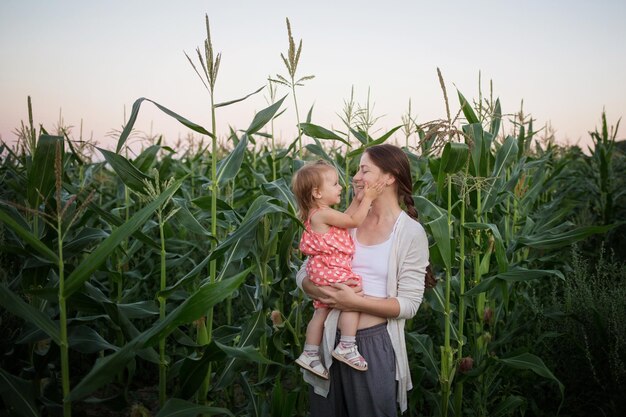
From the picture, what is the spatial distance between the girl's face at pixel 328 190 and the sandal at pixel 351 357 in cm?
76

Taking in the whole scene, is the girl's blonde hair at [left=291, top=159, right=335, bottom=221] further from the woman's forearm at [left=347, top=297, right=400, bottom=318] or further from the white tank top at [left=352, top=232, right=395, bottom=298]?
the woman's forearm at [left=347, top=297, right=400, bottom=318]

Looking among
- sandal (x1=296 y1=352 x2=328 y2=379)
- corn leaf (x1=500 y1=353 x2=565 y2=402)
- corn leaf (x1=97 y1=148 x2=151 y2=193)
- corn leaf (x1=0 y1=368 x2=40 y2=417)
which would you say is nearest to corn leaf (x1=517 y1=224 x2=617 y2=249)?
corn leaf (x1=500 y1=353 x2=565 y2=402)

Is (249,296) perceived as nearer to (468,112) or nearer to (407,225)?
(407,225)

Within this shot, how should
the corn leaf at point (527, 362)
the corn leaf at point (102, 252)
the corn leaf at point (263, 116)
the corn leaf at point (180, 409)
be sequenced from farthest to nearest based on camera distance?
the corn leaf at point (527, 362) < the corn leaf at point (263, 116) < the corn leaf at point (180, 409) < the corn leaf at point (102, 252)

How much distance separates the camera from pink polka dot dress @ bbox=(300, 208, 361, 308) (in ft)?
8.54

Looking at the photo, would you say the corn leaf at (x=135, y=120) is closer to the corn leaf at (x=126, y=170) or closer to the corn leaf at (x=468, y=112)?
the corn leaf at (x=126, y=170)

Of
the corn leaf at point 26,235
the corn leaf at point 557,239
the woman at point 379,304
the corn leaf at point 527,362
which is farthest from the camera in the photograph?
the corn leaf at point 527,362

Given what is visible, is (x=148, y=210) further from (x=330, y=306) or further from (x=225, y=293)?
(x=330, y=306)

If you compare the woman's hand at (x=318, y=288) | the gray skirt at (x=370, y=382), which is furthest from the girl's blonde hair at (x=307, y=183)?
the gray skirt at (x=370, y=382)

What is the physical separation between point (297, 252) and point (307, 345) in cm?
115

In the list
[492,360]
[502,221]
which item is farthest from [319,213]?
[502,221]

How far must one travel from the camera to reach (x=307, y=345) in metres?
2.69

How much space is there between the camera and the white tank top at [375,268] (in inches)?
104

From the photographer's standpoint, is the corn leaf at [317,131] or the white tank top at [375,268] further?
the corn leaf at [317,131]
